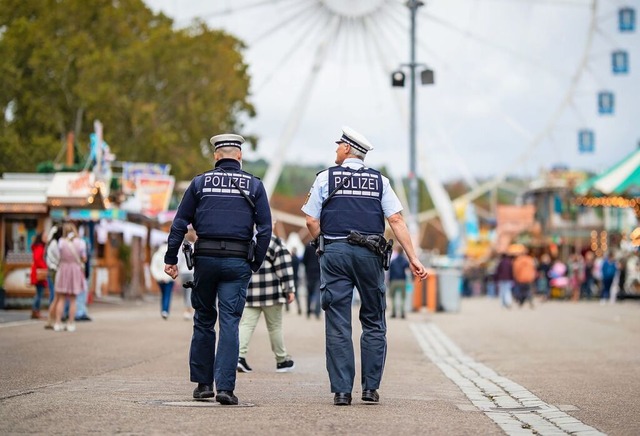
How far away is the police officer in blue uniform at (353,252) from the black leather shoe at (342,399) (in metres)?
0.23

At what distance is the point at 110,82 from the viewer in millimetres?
45844

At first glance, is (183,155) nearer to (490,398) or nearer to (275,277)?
(275,277)

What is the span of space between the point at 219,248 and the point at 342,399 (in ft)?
4.46

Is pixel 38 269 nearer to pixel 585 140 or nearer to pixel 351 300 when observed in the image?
pixel 351 300

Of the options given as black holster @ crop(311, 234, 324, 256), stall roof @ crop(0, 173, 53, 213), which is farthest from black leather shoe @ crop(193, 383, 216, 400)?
stall roof @ crop(0, 173, 53, 213)

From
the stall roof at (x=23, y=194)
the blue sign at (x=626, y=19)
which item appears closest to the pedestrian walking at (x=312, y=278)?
the stall roof at (x=23, y=194)

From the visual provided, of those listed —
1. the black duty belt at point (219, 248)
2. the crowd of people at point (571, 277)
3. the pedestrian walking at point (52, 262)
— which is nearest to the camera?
the black duty belt at point (219, 248)

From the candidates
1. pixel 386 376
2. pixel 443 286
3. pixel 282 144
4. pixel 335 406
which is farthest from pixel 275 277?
pixel 282 144

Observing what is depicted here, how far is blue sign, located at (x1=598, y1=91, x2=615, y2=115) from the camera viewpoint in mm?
49375

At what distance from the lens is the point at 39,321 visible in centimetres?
2392

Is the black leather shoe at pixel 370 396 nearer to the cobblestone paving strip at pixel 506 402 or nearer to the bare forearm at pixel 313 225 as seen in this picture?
the cobblestone paving strip at pixel 506 402

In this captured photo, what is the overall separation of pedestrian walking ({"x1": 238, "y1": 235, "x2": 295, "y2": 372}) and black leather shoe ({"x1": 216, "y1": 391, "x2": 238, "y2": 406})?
162 inches

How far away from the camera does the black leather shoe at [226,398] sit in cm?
910

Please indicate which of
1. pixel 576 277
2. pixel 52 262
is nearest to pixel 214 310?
pixel 52 262
